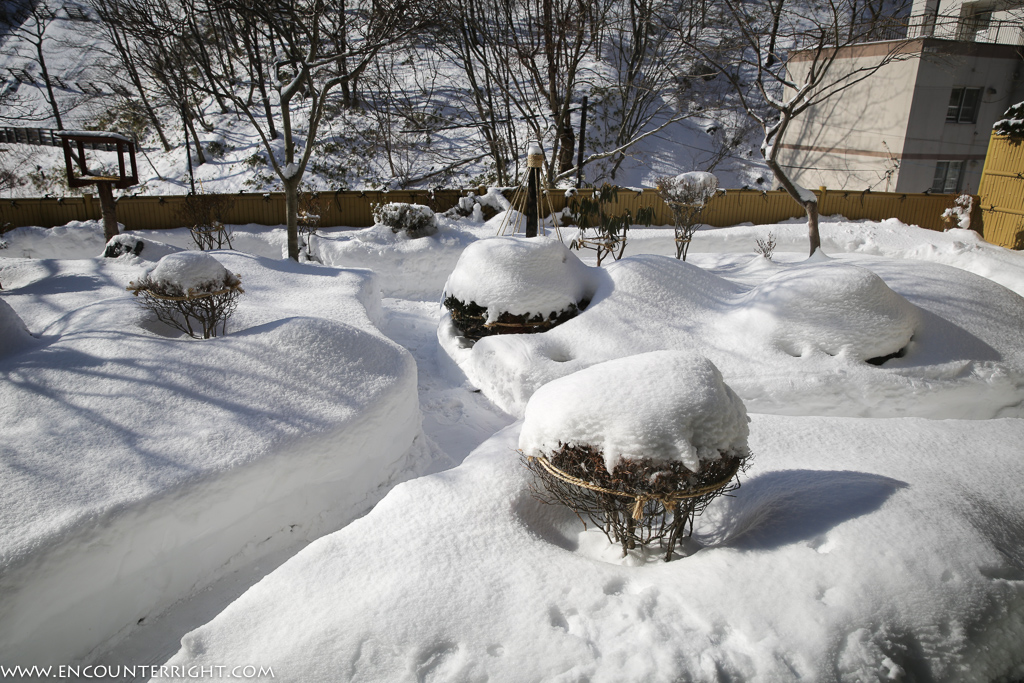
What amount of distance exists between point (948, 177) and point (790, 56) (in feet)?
18.8

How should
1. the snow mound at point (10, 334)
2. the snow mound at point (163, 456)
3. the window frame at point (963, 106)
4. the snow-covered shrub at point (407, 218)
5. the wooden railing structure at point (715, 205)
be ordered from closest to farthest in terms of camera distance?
the snow mound at point (163, 456) < the snow mound at point (10, 334) < the snow-covered shrub at point (407, 218) < the wooden railing structure at point (715, 205) < the window frame at point (963, 106)

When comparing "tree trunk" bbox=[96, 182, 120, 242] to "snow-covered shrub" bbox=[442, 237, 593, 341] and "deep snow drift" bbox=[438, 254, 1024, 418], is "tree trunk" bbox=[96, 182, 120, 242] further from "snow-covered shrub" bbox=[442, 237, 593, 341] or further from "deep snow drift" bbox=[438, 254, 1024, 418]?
"deep snow drift" bbox=[438, 254, 1024, 418]

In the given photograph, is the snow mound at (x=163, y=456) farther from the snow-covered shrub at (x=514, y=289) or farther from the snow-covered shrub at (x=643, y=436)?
the snow-covered shrub at (x=643, y=436)

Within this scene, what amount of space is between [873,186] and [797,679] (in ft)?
60.2

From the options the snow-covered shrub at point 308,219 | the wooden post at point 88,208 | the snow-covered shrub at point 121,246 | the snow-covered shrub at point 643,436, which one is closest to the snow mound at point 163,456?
the snow-covered shrub at point 643,436

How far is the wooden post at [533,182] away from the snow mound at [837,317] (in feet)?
13.0

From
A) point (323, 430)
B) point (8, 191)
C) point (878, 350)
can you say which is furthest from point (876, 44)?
point (8, 191)

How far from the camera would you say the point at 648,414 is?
264 centimetres

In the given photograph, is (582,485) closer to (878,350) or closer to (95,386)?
(95,386)

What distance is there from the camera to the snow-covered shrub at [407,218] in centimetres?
1155

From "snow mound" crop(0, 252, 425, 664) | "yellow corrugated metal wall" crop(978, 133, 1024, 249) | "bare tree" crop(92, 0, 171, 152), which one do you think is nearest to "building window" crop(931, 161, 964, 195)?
"yellow corrugated metal wall" crop(978, 133, 1024, 249)

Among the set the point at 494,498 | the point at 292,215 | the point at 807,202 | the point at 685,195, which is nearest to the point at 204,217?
the point at 292,215

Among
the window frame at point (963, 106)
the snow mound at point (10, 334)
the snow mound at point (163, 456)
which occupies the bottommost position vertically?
the snow mound at point (163, 456)

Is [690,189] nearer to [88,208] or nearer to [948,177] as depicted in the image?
[948,177]
